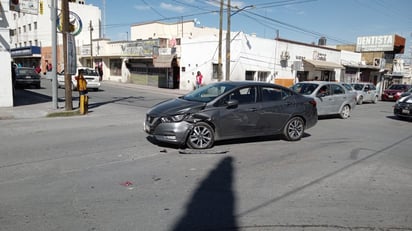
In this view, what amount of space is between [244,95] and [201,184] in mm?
3309

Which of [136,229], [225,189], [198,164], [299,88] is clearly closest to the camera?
[136,229]

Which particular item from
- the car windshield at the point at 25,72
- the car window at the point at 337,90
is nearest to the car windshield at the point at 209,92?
the car window at the point at 337,90

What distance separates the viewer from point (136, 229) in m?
3.57

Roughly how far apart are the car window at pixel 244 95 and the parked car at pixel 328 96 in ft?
19.1

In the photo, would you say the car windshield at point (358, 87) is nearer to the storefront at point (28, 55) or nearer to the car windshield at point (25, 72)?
the car windshield at point (25, 72)

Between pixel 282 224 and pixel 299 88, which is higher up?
pixel 299 88

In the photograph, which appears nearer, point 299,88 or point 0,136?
point 0,136

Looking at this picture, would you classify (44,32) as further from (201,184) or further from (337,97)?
(201,184)

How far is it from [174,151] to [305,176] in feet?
9.42

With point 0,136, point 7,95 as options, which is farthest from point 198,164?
point 7,95

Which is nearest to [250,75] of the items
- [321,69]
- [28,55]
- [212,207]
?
[321,69]

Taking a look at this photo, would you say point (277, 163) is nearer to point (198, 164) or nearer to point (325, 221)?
point (198, 164)

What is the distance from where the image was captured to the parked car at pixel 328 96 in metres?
13.0

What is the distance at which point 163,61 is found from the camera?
3020 cm
